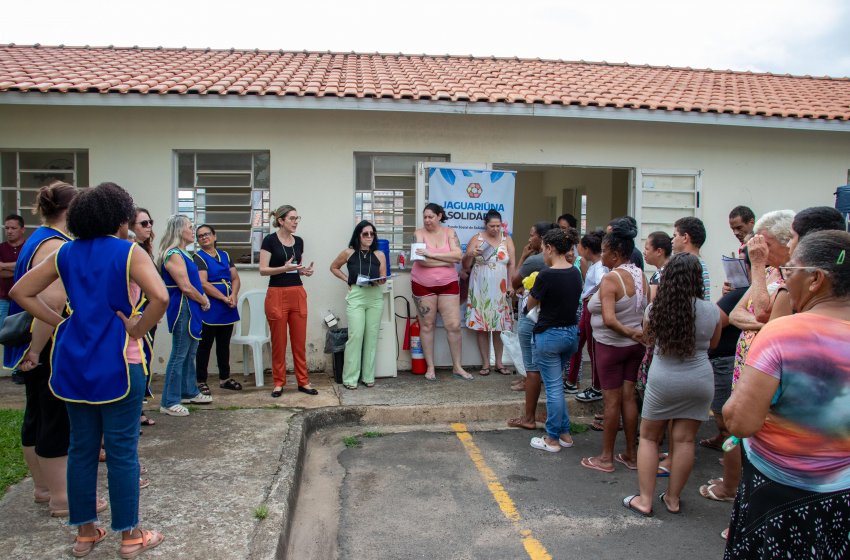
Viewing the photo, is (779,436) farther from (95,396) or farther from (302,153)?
A: (302,153)

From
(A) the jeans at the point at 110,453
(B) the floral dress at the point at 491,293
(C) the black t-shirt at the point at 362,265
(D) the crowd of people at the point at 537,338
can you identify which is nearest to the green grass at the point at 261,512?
(D) the crowd of people at the point at 537,338

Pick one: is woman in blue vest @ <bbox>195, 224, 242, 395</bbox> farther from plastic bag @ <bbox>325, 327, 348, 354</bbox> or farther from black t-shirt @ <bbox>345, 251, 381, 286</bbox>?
black t-shirt @ <bbox>345, 251, 381, 286</bbox>

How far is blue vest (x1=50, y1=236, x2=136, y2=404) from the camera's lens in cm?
338

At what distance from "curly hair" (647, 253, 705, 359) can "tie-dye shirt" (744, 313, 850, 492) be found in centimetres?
191

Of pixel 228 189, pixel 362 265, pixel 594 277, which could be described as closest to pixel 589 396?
pixel 594 277

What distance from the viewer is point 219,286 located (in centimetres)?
719

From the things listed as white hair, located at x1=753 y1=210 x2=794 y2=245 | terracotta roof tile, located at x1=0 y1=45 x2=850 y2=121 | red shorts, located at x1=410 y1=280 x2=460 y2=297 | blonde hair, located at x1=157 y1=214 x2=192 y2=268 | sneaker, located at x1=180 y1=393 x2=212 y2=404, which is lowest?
sneaker, located at x1=180 y1=393 x2=212 y2=404

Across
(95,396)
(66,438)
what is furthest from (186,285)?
(95,396)

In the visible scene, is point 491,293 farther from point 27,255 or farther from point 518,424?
point 27,255

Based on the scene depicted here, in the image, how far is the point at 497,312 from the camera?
8141mm

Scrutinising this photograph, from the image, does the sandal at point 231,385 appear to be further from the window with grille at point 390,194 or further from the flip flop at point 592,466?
the flip flop at point 592,466

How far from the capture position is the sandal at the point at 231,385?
7.44 metres

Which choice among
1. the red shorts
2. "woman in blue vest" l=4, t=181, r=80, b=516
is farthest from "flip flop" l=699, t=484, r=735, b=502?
"woman in blue vest" l=4, t=181, r=80, b=516

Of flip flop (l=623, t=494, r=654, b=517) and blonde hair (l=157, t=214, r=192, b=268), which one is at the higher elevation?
blonde hair (l=157, t=214, r=192, b=268)
